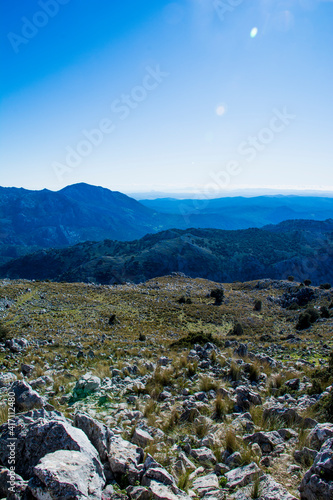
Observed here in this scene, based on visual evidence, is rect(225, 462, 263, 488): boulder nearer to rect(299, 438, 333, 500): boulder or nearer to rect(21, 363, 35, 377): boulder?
rect(299, 438, 333, 500): boulder

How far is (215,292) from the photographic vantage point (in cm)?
4350

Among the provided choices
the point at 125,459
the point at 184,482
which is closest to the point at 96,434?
the point at 125,459

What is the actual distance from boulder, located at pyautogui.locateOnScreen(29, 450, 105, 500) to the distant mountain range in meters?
100

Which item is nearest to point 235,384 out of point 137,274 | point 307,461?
point 307,461

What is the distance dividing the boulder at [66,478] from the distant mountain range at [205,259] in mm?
100331

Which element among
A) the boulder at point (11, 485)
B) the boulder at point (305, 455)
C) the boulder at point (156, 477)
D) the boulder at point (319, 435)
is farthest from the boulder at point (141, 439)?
the boulder at point (319, 435)

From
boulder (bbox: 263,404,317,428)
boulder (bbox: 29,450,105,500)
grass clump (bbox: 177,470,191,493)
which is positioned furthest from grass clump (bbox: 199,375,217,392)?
boulder (bbox: 29,450,105,500)

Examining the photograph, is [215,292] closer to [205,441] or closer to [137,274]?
[205,441]

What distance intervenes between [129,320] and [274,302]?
28.1m

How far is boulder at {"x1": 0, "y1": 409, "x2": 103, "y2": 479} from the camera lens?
140 inches

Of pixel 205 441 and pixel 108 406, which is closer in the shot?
pixel 205 441

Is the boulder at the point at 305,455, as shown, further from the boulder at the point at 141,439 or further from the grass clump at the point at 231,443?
the boulder at the point at 141,439

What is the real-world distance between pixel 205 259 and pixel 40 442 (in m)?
123

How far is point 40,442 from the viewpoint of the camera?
3.66 meters
